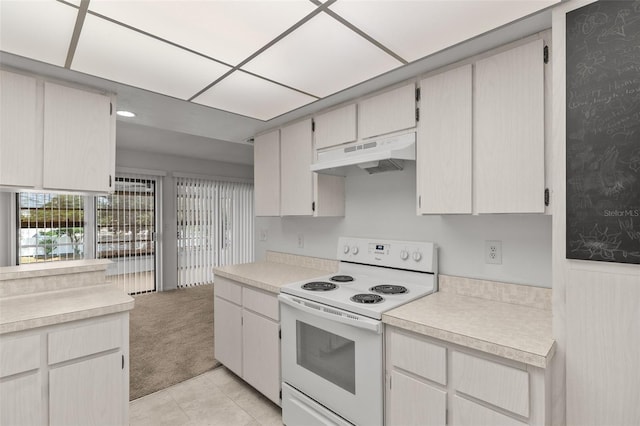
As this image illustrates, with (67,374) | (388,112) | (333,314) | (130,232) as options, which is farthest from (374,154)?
(130,232)

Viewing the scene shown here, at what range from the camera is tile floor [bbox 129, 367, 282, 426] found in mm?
2170

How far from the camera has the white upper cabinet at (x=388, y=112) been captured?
1.91m

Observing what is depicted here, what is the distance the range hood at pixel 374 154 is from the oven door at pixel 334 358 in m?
0.91

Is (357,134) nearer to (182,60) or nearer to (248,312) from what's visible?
(182,60)

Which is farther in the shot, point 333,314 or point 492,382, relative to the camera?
point 333,314

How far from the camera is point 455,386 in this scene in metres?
1.36

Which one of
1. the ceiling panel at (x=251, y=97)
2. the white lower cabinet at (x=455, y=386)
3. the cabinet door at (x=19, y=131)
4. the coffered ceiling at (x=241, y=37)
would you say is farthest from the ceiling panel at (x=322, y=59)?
the white lower cabinet at (x=455, y=386)

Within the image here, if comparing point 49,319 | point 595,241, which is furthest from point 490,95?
point 49,319

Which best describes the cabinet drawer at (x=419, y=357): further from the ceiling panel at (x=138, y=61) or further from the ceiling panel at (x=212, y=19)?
the ceiling panel at (x=138, y=61)

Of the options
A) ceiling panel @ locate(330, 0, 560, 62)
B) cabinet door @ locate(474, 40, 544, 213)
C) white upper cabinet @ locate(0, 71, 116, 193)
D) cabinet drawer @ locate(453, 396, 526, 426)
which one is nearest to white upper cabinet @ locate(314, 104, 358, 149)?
ceiling panel @ locate(330, 0, 560, 62)

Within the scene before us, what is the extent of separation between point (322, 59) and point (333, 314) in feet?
4.61

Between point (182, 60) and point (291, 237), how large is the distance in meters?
1.88

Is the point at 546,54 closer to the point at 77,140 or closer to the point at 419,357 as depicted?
the point at 419,357

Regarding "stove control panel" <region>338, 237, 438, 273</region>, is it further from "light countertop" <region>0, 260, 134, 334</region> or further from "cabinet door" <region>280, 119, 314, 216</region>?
"light countertop" <region>0, 260, 134, 334</region>
